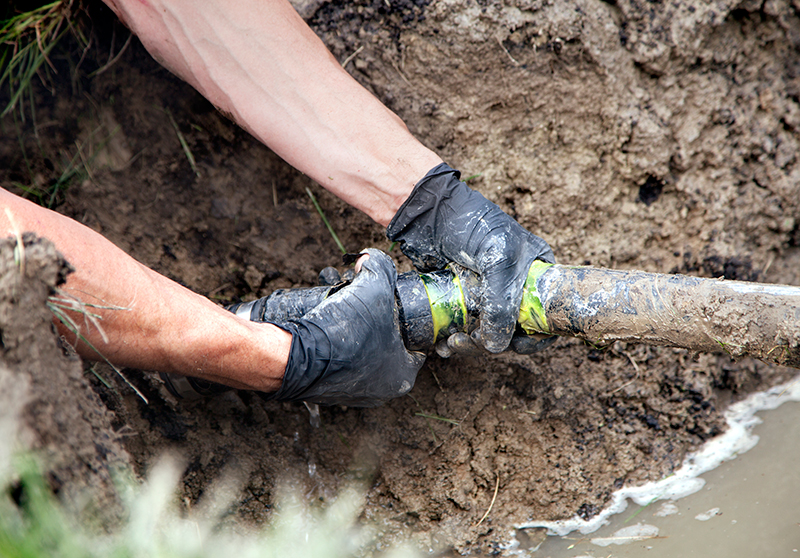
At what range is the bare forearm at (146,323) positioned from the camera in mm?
1231

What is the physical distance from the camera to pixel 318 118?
1590 millimetres

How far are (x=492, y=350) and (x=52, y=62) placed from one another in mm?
1877

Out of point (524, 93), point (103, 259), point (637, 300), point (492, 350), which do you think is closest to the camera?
point (103, 259)

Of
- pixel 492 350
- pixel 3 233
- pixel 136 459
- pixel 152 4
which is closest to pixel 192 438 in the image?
pixel 136 459

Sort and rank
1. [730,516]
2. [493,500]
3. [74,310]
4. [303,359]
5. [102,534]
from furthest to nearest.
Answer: [493,500], [730,516], [303,359], [74,310], [102,534]

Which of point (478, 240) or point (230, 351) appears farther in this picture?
point (478, 240)

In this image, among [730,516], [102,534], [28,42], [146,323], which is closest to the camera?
[102,534]

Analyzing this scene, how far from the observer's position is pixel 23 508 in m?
0.84

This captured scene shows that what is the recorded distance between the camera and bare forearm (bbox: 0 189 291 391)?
1.23 meters

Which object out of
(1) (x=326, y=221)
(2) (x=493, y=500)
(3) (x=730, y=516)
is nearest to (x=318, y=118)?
(1) (x=326, y=221)

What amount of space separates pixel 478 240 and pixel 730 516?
3.56 ft

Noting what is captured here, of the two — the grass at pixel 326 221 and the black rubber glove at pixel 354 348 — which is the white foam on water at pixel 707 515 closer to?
the black rubber glove at pixel 354 348

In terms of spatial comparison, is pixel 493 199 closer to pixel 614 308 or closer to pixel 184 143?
pixel 614 308

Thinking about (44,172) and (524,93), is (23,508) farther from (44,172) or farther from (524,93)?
(524,93)
